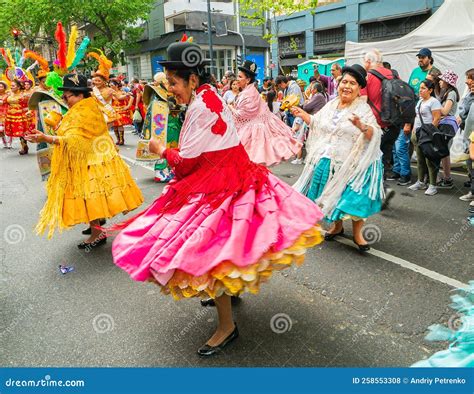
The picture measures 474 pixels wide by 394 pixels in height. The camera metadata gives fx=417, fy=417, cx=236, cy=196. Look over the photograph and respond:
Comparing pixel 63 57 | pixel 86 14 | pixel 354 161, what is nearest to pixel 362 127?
pixel 354 161

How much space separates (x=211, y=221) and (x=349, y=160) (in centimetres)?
214

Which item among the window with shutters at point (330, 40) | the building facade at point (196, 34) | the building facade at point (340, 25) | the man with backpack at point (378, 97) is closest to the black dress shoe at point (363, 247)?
the man with backpack at point (378, 97)

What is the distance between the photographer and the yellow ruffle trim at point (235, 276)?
236 centimetres

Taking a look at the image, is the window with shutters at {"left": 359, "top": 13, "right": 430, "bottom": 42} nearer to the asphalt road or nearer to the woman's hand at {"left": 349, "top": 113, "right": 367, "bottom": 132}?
the asphalt road

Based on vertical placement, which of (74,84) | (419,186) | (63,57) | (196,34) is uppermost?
(196,34)

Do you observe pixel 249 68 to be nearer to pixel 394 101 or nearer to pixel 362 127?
pixel 394 101

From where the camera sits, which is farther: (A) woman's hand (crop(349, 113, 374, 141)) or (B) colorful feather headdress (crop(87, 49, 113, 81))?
(B) colorful feather headdress (crop(87, 49, 113, 81))

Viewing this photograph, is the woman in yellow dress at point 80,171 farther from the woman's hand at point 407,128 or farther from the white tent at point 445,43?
the white tent at point 445,43

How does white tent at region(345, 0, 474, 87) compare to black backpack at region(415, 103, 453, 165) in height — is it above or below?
above

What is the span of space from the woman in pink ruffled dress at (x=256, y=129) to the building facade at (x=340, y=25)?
12605mm

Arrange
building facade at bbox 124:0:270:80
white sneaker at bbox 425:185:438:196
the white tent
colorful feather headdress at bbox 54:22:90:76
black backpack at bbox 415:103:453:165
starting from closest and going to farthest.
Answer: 1. colorful feather headdress at bbox 54:22:90:76
2. black backpack at bbox 415:103:453:165
3. white sneaker at bbox 425:185:438:196
4. the white tent
5. building facade at bbox 124:0:270:80

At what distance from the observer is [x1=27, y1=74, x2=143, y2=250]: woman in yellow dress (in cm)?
439

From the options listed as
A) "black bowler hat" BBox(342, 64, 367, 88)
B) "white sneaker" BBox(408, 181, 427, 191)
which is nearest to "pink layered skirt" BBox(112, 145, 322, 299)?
"black bowler hat" BBox(342, 64, 367, 88)

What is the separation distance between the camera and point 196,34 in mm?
31109
